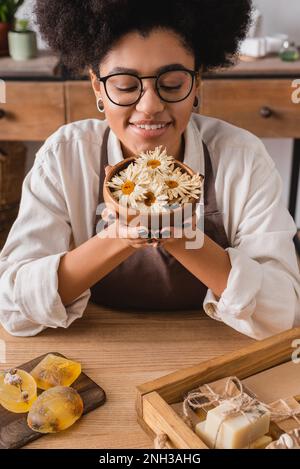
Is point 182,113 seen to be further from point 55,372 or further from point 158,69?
point 55,372

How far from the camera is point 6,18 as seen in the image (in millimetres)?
2338

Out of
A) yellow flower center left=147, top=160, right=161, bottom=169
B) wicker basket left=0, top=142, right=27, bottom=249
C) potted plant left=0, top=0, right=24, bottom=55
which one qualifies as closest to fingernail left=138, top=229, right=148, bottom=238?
yellow flower center left=147, top=160, right=161, bottom=169

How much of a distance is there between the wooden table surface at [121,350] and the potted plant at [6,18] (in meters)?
1.49

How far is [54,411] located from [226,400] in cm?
24

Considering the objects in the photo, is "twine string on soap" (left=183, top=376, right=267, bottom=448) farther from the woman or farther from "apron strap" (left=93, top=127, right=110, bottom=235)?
"apron strap" (left=93, top=127, right=110, bottom=235)

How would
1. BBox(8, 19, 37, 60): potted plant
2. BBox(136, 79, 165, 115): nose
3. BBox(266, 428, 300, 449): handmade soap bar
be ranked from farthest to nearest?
1. BBox(8, 19, 37, 60): potted plant
2. BBox(136, 79, 165, 115): nose
3. BBox(266, 428, 300, 449): handmade soap bar

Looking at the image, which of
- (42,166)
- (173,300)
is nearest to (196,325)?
(173,300)

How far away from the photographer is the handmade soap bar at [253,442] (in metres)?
0.77

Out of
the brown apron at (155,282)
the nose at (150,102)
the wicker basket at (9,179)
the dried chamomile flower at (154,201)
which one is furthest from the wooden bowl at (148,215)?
the wicker basket at (9,179)

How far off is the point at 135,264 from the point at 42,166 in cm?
28

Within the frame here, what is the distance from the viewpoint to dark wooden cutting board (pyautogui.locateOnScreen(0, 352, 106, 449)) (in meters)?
0.81

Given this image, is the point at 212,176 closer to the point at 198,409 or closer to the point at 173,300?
the point at 173,300

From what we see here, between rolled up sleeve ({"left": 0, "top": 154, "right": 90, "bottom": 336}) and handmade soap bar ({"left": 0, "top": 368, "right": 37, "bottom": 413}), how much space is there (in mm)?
183

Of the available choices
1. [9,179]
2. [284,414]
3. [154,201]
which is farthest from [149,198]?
[9,179]
